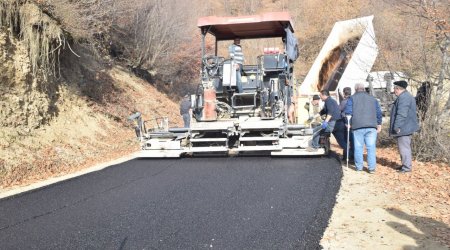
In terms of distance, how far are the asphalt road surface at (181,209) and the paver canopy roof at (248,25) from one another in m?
3.41

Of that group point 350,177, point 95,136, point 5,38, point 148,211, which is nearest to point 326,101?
point 350,177

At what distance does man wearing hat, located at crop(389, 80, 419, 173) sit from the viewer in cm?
739

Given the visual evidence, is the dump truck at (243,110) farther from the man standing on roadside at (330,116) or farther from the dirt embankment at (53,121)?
the dirt embankment at (53,121)

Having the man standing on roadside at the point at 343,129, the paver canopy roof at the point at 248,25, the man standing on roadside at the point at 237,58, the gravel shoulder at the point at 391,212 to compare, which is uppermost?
the paver canopy roof at the point at 248,25

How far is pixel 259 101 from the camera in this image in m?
9.80

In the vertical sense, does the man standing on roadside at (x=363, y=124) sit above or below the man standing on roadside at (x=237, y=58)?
below

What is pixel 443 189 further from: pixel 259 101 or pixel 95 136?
pixel 95 136

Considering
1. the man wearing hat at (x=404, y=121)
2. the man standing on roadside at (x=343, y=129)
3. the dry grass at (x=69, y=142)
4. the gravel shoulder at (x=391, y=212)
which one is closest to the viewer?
the gravel shoulder at (x=391, y=212)

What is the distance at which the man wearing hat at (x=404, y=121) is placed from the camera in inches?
291

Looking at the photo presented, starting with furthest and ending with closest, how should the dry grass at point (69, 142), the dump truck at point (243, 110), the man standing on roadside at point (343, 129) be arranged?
the dump truck at point (243, 110) → the man standing on roadside at point (343, 129) → the dry grass at point (69, 142)

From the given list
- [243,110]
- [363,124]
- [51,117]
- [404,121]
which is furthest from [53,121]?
[404,121]

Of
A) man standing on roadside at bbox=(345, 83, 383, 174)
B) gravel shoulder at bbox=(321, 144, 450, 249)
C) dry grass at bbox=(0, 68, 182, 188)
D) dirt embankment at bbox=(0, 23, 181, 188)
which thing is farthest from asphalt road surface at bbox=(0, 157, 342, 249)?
dirt embankment at bbox=(0, 23, 181, 188)

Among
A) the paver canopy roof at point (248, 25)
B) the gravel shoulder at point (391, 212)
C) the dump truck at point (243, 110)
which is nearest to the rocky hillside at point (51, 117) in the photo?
the dump truck at point (243, 110)

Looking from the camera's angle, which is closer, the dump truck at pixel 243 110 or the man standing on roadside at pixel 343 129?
the man standing on roadside at pixel 343 129
